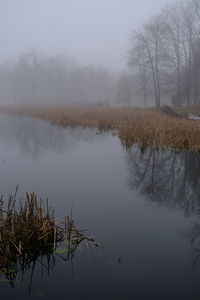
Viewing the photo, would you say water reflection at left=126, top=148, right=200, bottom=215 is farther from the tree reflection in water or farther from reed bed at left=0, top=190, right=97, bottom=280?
reed bed at left=0, top=190, right=97, bottom=280

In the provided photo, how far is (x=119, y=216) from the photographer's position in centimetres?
590

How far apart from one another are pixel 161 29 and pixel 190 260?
3263 centimetres

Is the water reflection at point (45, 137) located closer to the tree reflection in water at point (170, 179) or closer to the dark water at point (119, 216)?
the dark water at point (119, 216)

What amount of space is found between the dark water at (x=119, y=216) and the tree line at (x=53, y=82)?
5171cm

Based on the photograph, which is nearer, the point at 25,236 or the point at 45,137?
the point at 25,236

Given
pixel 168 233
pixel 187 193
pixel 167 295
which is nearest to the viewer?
pixel 167 295

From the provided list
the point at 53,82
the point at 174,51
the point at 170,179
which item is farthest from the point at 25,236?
the point at 53,82

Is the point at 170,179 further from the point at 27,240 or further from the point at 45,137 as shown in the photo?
the point at 45,137

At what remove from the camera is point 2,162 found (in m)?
11.0

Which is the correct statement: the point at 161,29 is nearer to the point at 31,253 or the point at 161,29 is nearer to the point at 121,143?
the point at 121,143

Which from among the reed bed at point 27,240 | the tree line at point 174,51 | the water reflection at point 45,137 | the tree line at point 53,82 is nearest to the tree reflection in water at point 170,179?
the reed bed at point 27,240

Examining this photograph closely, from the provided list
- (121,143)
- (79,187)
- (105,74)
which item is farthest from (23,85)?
(79,187)

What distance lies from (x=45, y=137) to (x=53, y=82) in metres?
53.6

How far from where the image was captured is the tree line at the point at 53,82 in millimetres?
63062
